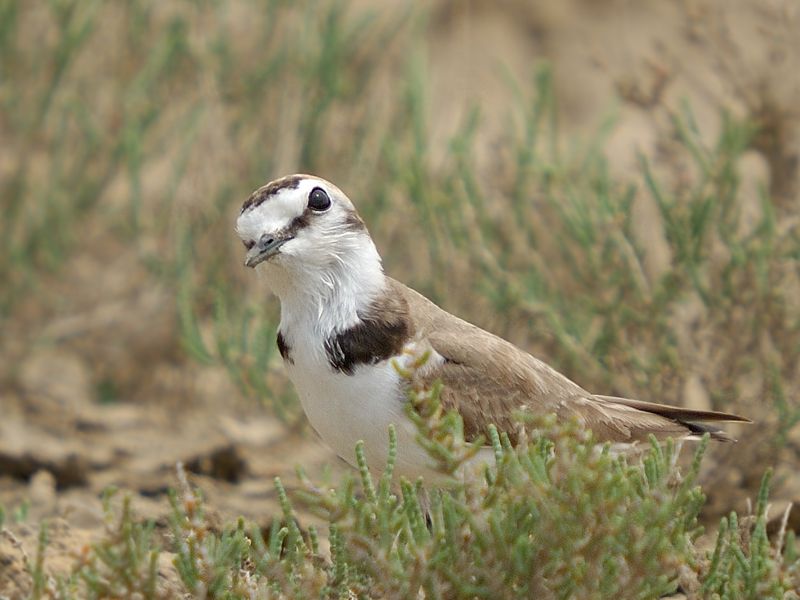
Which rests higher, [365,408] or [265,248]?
[265,248]

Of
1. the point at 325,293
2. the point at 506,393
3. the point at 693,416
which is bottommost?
the point at 693,416

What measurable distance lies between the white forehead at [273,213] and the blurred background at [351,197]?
1498mm

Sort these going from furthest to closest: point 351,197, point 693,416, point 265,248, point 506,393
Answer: point 351,197 → point 693,416 → point 506,393 → point 265,248

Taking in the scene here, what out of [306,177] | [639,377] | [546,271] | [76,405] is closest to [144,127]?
[76,405]

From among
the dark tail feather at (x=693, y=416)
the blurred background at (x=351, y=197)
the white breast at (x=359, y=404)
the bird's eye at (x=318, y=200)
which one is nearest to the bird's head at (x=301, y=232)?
the bird's eye at (x=318, y=200)

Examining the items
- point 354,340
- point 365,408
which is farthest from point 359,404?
point 354,340

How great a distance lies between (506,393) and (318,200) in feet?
2.85

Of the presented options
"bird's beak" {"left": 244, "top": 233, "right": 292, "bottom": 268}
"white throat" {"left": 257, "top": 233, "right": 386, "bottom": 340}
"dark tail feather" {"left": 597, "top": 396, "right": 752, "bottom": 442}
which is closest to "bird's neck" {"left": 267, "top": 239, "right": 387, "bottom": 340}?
"white throat" {"left": 257, "top": 233, "right": 386, "bottom": 340}

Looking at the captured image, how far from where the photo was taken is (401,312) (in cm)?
425

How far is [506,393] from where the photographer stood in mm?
4434

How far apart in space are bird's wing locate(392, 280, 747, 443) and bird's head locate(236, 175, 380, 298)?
0.27 metres

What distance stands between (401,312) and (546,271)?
2.55 meters

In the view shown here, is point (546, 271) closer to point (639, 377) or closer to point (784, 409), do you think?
point (639, 377)

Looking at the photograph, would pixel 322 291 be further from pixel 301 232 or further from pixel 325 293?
pixel 301 232
